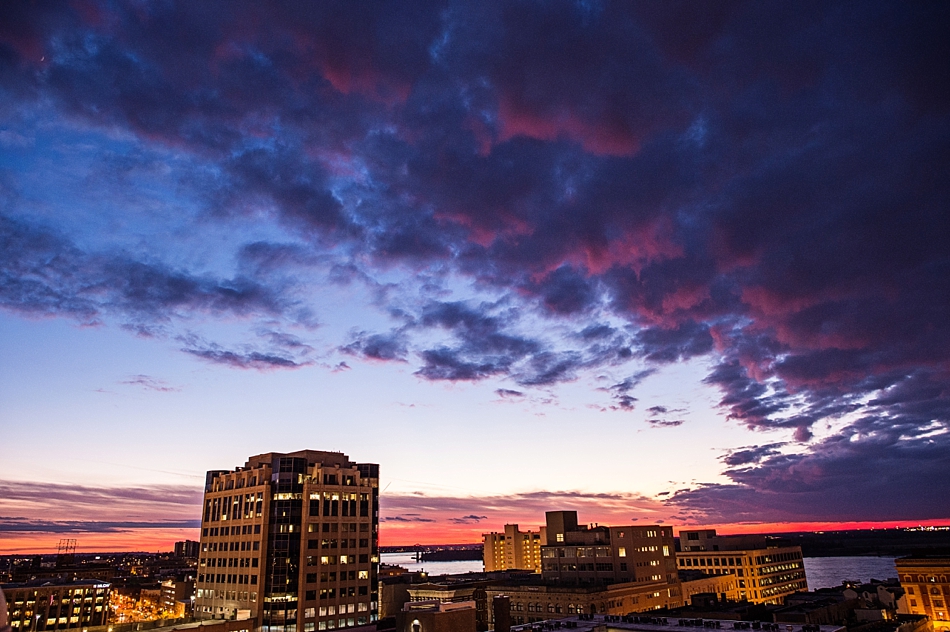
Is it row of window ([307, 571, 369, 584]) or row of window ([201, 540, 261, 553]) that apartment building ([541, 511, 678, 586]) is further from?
row of window ([201, 540, 261, 553])

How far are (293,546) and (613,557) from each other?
91188 millimetres

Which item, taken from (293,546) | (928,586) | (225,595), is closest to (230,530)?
(225,595)

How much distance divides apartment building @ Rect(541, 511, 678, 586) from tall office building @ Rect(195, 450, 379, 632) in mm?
62528

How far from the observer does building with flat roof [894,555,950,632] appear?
13300cm

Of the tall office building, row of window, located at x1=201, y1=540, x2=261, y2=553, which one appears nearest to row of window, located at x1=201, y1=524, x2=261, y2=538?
the tall office building

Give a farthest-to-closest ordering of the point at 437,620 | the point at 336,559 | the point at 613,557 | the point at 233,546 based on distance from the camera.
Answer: the point at 613,557 → the point at 233,546 → the point at 336,559 → the point at 437,620

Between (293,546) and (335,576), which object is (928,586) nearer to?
(335,576)

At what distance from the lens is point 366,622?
136875 millimetres

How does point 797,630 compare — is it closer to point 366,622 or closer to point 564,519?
point 366,622

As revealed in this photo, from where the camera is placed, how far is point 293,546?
134375 millimetres

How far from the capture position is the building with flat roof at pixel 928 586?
436ft

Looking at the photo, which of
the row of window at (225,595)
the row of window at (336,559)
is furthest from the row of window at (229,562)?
the row of window at (336,559)

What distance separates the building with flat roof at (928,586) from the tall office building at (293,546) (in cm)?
12311

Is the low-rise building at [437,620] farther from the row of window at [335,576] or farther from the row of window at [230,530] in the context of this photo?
the row of window at [230,530]
